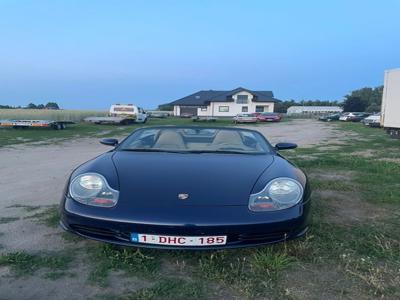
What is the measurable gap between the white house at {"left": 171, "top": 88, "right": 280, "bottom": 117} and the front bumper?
194 feet

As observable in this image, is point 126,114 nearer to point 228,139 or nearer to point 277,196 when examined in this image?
point 228,139

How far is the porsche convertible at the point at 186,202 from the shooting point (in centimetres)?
253

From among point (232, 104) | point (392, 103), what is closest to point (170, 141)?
point (392, 103)

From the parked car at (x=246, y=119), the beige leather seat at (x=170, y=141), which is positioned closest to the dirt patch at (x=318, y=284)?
the beige leather seat at (x=170, y=141)

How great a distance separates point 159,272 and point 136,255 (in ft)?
1.01

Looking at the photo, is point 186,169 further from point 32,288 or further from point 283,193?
point 32,288

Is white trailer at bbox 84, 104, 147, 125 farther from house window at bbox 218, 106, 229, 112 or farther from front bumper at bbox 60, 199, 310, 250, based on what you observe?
front bumper at bbox 60, 199, 310, 250

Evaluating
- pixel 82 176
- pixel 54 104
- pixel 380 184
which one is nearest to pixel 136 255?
pixel 82 176

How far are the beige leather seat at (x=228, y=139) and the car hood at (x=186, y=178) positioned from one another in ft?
1.68

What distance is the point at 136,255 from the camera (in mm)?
2844

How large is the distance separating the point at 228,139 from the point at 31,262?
2.37 m

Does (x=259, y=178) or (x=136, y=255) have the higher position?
(x=259, y=178)

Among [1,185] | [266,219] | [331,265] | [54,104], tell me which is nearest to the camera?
[266,219]

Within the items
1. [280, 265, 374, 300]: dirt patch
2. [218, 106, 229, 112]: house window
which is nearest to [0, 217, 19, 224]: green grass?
[280, 265, 374, 300]: dirt patch
